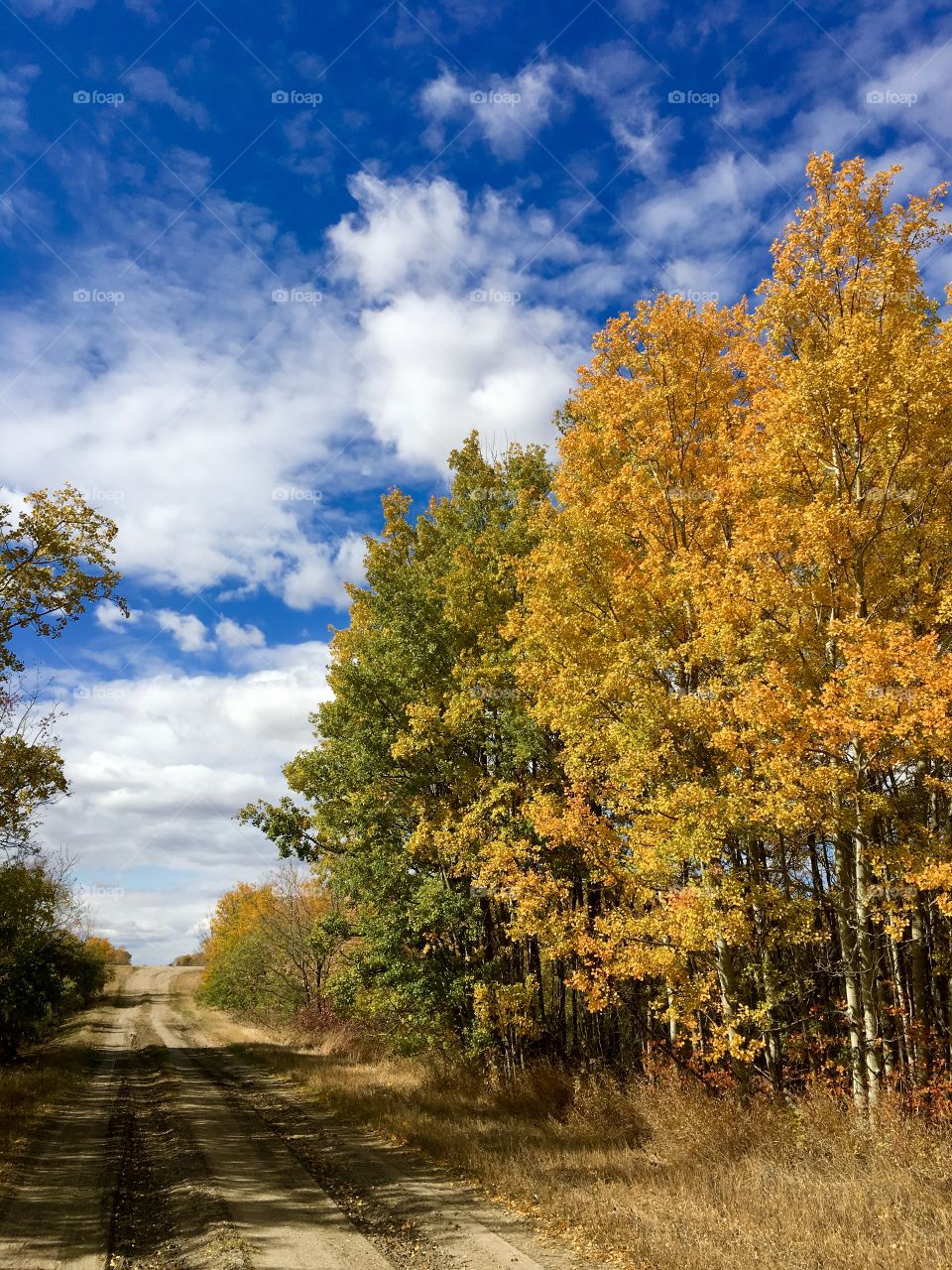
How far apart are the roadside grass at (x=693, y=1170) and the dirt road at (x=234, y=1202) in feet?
2.66

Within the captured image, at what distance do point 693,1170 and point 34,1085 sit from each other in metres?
20.1

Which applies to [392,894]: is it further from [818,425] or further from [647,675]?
[818,425]

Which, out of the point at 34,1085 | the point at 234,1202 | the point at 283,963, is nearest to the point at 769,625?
the point at 234,1202

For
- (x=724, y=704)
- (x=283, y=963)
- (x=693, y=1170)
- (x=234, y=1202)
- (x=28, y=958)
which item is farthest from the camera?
(x=283, y=963)

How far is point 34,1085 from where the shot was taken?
21.6 metres

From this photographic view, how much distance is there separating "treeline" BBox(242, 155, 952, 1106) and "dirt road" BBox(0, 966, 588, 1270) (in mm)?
4603

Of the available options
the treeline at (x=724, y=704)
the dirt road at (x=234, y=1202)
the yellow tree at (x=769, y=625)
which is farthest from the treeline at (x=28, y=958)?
the yellow tree at (x=769, y=625)

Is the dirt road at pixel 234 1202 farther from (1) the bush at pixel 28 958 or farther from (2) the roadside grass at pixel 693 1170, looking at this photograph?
(1) the bush at pixel 28 958

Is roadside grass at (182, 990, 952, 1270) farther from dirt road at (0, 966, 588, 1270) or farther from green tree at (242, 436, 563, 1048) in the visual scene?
green tree at (242, 436, 563, 1048)

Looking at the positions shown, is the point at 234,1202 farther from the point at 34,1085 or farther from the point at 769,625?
the point at 34,1085

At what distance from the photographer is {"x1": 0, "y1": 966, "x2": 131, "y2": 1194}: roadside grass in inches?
576

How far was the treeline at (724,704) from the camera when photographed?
11148mm

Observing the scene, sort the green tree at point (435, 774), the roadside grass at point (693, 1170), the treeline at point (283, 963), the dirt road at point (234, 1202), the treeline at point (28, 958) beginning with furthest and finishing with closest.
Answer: the treeline at point (283, 963), the treeline at point (28, 958), the green tree at point (435, 774), the dirt road at point (234, 1202), the roadside grass at point (693, 1170)

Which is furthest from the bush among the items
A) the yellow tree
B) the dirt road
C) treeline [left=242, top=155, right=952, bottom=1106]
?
the yellow tree
